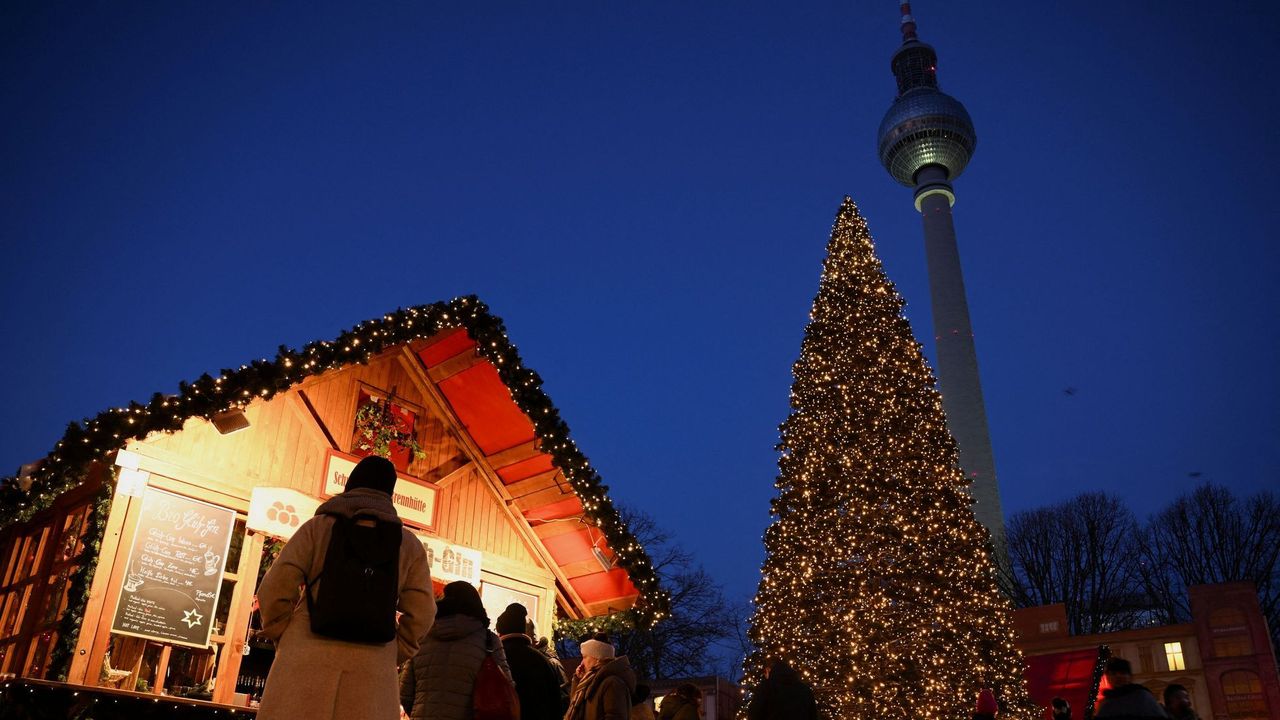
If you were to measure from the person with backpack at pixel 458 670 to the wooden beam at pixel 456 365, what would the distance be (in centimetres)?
481

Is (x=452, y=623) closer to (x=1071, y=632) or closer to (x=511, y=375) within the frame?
(x=511, y=375)

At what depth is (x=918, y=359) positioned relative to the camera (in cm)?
1833

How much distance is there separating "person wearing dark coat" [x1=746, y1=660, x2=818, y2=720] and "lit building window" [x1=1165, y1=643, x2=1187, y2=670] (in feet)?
109

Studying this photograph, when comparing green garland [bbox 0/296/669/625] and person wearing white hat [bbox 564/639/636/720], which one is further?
green garland [bbox 0/296/669/625]

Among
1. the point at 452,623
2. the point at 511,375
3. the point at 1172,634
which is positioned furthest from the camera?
the point at 1172,634

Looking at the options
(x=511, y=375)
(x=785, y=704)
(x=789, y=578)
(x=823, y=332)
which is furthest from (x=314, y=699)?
(x=823, y=332)

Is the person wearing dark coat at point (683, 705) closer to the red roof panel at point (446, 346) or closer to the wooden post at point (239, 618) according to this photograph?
the wooden post at point (239, 618)

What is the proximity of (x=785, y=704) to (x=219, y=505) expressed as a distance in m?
5.69

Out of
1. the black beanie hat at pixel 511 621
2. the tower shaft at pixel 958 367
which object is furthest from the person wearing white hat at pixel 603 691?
the tower shaft at pixel 958 367

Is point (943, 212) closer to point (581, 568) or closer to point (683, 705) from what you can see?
point (581, 568)

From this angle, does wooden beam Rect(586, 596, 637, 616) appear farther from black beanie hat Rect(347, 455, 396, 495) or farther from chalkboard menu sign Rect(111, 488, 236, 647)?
black beanie hat Rect(347, 455, 396, 495)

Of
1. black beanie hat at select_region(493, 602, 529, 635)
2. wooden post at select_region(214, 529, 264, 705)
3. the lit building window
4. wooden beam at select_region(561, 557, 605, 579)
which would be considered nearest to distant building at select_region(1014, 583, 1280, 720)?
the lit building window

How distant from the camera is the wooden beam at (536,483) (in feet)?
34.7

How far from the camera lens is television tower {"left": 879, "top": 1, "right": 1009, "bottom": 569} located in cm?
5538
